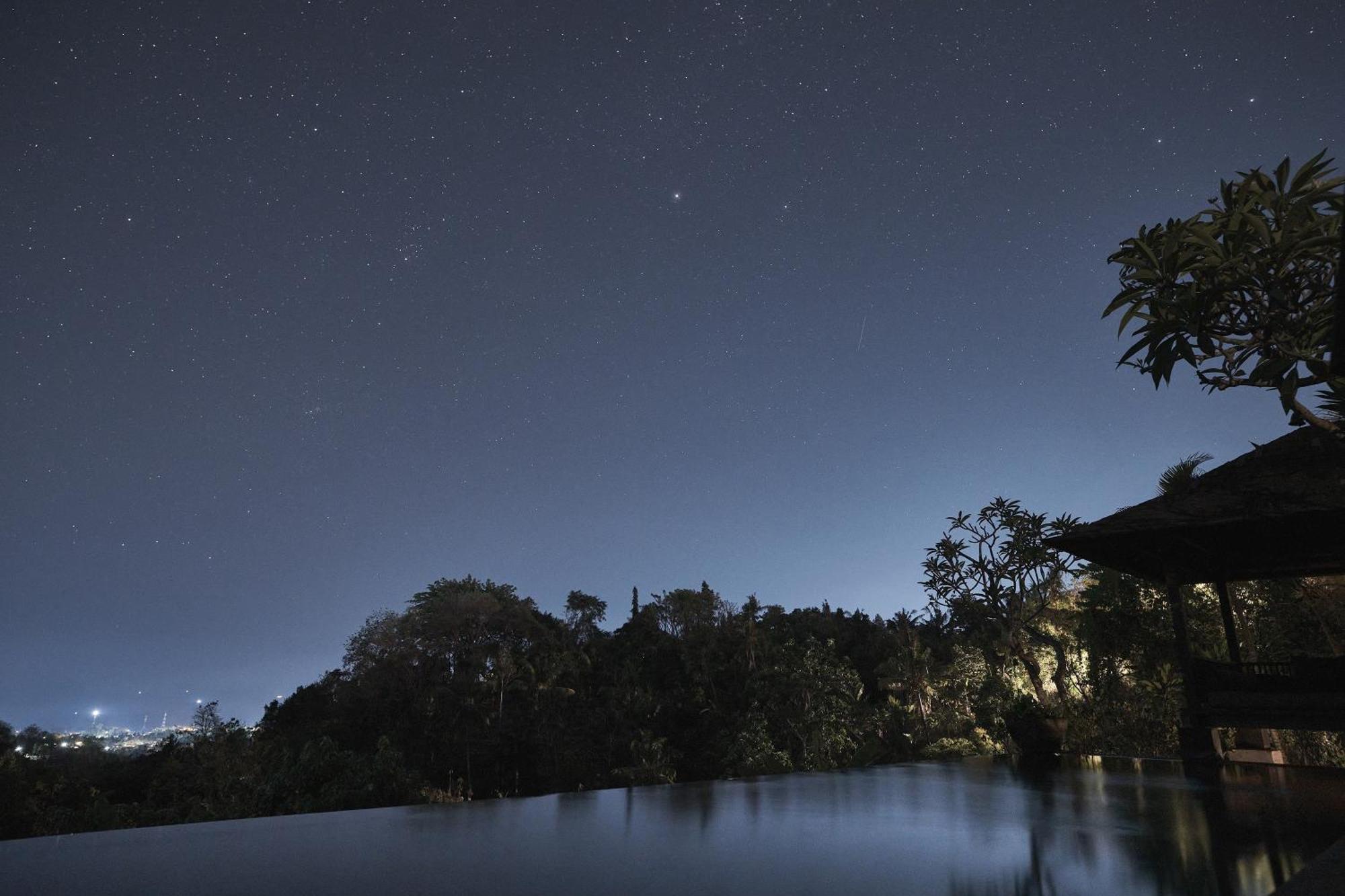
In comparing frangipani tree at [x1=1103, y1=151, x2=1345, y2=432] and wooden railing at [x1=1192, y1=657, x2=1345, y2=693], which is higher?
frangipani tree at [x1=1103, y1=151, x2=1345, y2=432]

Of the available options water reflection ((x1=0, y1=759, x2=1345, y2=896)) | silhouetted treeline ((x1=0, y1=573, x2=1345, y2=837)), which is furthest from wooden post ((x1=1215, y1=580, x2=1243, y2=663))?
water reflection ((x1=0, y1=759, x2=1345, y2=896))

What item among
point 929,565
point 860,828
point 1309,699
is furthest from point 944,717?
point 860,828

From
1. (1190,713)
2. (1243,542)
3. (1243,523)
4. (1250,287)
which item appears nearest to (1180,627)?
(1190,713)

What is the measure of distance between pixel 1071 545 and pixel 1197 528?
1.45m

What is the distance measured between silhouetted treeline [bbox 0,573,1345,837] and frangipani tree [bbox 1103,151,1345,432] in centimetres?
820

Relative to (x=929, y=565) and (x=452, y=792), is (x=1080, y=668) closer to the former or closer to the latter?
(x=929, y=565)

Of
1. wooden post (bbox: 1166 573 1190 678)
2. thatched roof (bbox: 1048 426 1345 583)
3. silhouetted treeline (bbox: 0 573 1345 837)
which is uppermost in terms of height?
thatched roof (bbox: 1048 426 1345 583)

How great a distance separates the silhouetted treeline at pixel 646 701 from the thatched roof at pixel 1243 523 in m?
3.47

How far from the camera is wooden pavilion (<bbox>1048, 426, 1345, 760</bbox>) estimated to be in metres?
8.17

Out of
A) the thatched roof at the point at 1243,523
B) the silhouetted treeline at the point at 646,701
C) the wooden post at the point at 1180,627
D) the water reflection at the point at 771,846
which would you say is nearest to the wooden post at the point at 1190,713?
the wooden post at the point at 1180,627

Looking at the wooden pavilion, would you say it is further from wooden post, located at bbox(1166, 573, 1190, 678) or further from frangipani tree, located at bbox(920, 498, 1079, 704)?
frangipani tree, located at bbox(920, 498, 1079, 704)

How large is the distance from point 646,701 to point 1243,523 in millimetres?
33326

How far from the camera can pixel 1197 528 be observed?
27.4ft

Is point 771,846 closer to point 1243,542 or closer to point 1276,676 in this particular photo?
point 1276,676
